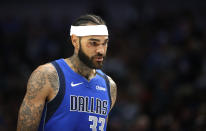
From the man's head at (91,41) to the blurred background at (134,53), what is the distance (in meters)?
3.26

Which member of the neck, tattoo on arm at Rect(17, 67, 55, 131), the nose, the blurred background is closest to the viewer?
tattoo on arm at Rect(17, 67, 55, 131)

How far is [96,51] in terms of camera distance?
157 inches

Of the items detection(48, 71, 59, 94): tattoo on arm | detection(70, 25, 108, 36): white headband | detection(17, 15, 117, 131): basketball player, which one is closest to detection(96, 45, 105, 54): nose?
detection(17, 15, 117, 131): basketball player

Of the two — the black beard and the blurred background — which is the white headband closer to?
the black beard

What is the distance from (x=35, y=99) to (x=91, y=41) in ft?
2.42

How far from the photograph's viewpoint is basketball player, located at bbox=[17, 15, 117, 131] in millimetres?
3734

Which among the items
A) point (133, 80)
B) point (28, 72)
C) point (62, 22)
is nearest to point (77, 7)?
point (62, 22)

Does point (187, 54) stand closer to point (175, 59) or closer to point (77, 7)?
point (175, 59)

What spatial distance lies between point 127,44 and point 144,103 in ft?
6.86

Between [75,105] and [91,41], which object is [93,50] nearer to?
[91,41]

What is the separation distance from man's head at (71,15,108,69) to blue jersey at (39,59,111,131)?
0.18 m

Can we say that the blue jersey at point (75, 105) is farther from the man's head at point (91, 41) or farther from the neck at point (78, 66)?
the man's head at point (91, 41)

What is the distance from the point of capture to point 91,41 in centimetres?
403

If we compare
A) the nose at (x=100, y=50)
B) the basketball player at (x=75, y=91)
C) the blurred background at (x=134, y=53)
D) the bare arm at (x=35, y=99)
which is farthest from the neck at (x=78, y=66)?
the blurred background at (x=134, y=53)
